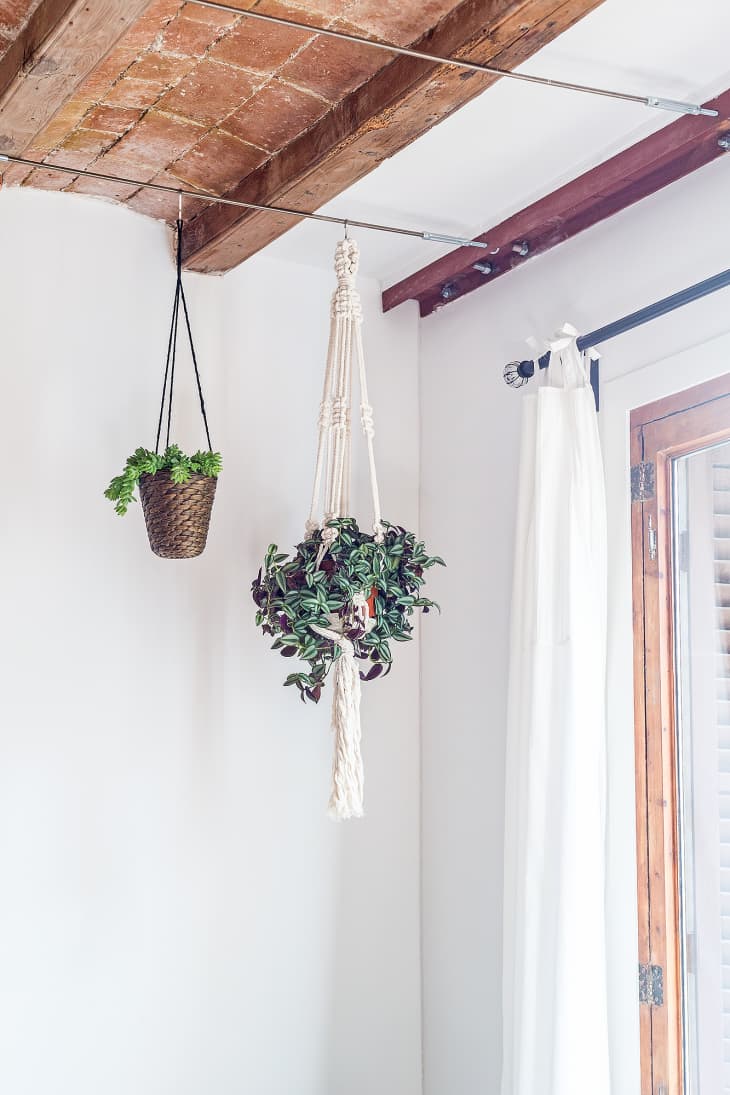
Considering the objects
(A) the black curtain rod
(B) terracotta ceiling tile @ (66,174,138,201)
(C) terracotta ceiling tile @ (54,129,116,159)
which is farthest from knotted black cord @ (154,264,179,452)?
(A) the black curtain rod

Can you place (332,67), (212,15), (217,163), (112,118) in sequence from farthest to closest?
(217,163) < (112,118) < (332,67) < (212,15)

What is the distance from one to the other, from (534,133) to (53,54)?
2.98 feet

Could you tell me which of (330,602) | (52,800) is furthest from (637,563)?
(52,800)

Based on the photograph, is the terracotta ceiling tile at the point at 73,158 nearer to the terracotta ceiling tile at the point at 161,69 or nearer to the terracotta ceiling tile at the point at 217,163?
the terracotta ceiling tile at the point at 217,163

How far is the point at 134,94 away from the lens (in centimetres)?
206

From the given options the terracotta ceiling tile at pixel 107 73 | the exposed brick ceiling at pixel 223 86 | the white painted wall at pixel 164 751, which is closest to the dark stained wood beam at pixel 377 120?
the exposed brick ceiling at pixel 223 86

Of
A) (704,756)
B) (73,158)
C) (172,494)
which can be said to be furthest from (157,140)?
(704,756)

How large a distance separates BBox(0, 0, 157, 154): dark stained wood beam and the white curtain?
3.32 feet

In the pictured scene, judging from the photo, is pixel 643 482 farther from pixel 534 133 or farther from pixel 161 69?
pixel 161 69

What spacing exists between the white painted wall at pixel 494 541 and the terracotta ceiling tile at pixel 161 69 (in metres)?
0.89

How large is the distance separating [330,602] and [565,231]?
0.93 m

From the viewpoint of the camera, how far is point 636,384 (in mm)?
2227

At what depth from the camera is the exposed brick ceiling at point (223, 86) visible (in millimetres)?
1749

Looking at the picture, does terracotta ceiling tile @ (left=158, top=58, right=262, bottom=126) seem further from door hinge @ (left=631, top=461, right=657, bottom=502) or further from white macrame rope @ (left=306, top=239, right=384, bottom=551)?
door hinge @ (left=631, top=461, right=657, bottom=502)
